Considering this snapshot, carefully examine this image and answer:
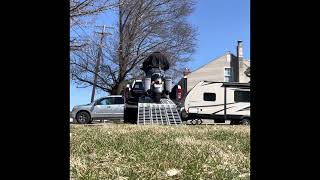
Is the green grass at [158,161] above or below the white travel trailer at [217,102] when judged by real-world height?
below

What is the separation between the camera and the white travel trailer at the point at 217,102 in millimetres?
27109

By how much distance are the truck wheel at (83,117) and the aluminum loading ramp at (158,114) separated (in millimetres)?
12540

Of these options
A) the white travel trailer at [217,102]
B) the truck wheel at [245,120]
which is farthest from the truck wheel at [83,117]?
the truck wheel at [245,120]

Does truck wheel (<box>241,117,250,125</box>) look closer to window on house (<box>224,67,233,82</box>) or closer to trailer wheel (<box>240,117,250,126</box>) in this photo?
trailer wheel (<box>240,117,250,126</box>)

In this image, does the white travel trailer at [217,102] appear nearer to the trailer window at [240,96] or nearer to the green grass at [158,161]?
the trailer window at [240,96]

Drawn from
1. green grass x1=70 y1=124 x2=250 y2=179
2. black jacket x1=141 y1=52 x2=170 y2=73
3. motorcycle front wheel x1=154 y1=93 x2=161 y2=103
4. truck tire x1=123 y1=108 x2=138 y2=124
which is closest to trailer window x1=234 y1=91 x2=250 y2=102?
black jacket x1=141 y1=52 x2=170 y2=73

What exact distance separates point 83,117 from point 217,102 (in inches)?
297

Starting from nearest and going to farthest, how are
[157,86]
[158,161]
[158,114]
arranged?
[158,161] < [158,114] < [157,86]

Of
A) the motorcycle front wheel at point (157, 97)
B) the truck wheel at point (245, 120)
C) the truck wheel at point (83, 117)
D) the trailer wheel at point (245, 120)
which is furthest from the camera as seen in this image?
the truck wheel at point (83, 117)

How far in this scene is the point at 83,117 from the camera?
25.5 meters

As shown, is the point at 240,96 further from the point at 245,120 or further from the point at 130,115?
the point at 130,115

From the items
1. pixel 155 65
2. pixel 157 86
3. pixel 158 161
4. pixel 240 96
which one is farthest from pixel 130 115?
pixel 240 96
